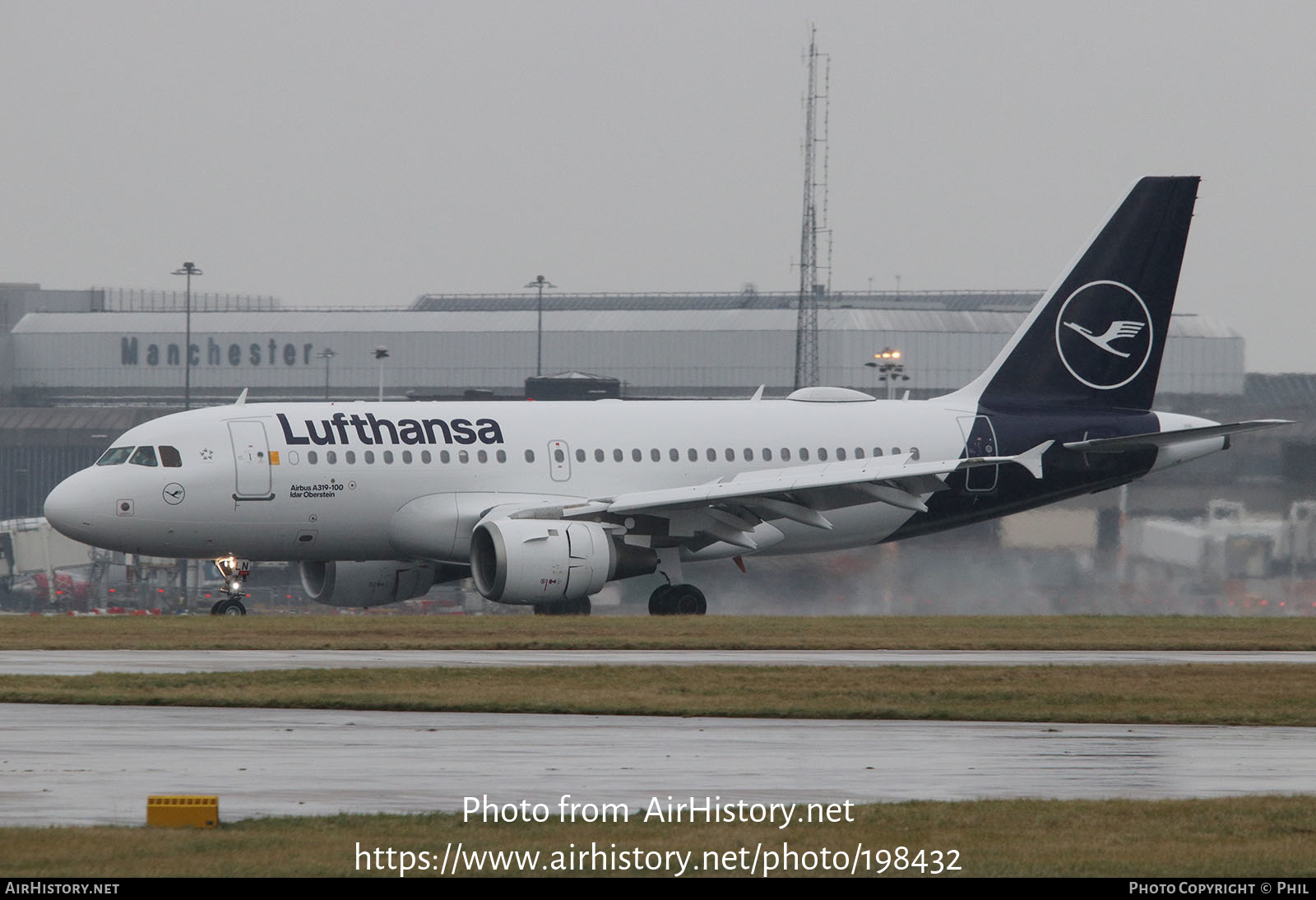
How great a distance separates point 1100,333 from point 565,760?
2930 centimetres

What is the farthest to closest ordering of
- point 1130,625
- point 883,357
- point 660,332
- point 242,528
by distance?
point 660,332
point 883,357
point 242,528
point 1130,625

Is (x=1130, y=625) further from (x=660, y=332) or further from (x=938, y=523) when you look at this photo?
(x=660, y=332)

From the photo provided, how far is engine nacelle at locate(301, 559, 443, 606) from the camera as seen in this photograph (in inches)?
1569

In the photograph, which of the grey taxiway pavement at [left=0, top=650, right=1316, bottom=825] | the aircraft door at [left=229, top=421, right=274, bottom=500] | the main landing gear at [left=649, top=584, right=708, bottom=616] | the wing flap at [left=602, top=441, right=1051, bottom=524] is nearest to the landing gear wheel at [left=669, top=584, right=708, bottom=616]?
the main landing gear at [left=649, top=584, right=708, bottom=616]

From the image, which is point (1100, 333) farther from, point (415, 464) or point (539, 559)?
point (415, 464)

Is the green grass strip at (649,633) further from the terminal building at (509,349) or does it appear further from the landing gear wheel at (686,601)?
the terminal building at (509,349)

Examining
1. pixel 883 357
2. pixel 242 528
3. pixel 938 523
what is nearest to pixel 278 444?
pixel 242 528

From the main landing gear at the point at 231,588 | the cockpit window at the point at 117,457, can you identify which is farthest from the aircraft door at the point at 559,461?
the cockpit window at the point at 117,457

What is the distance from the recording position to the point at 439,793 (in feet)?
44.5

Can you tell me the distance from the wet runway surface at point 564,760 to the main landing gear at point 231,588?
1772 centimetres

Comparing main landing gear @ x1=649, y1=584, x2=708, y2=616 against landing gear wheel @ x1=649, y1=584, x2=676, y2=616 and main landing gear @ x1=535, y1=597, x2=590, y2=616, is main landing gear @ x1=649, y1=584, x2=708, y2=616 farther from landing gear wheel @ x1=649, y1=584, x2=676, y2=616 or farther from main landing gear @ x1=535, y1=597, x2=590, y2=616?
main landing gear @ x1=535, y1=597, x2=590, y2=616

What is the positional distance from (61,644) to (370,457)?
33.2 ft

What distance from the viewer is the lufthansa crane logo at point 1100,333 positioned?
42.5 m

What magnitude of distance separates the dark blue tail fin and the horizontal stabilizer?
1.35m
